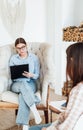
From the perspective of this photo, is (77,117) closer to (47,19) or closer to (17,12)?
(17,12)

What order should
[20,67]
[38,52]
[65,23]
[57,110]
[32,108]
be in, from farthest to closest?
[65,23], [38,52], [20,67], [32,108], [57,110]

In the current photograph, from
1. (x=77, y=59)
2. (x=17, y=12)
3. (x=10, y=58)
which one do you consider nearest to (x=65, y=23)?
(x=17, y=12)

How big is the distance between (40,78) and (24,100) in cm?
46

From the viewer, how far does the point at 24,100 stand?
102 inches

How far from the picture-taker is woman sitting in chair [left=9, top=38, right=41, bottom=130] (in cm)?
255

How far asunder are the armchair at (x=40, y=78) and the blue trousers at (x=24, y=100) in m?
0.07

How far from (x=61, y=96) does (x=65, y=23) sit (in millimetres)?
1219

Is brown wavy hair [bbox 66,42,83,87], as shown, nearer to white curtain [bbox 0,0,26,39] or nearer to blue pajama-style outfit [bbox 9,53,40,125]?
blue pajama-style outfit [bbox 9,53,40,125]

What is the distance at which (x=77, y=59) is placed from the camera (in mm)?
1300

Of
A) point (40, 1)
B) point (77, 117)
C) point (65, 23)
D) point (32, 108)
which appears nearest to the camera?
point (77, 117)

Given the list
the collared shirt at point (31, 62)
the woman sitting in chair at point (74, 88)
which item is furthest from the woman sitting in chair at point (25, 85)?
the woman sitting in chair at point (74, 88)

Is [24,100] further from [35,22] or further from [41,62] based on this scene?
[35,22]

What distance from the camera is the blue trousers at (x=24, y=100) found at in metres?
2.54

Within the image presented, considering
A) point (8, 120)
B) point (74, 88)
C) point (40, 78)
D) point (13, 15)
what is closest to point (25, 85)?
point (40, 78)
